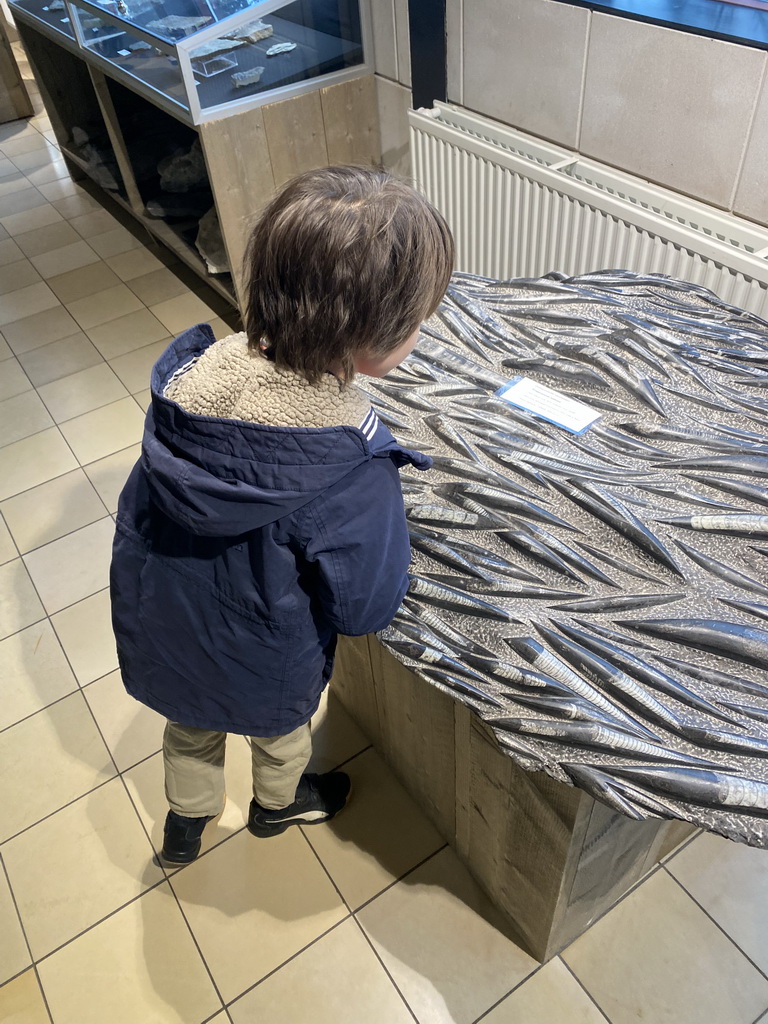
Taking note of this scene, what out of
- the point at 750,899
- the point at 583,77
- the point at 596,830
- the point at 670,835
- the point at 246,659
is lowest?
the point at 750,899

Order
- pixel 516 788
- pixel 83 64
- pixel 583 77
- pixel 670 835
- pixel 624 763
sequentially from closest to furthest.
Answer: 1. pixel 624 763
2. pixel 516 788
3. pixel 670 835
4. pixel 583 77
5. pixel 83 64

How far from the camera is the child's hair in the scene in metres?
0.80

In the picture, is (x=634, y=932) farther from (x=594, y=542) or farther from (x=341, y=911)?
Answer: (x=594, y=542)

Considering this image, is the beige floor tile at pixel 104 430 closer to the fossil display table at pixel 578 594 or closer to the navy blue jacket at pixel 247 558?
the fossil display table at pixel 578 594

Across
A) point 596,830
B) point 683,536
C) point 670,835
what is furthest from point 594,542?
point 670,835

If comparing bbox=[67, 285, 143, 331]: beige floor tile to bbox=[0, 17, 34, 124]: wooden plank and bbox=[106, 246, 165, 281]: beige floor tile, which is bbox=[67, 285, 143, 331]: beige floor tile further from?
bbox=[0, 17, 34, 124]: wooden plank

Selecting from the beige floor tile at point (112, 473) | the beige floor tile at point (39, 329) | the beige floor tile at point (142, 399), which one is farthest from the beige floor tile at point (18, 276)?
the beige floor tile at point (112, 473)

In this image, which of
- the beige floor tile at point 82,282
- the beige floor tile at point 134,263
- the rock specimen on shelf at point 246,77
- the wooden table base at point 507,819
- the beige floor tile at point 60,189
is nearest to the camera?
the wooden table base at point 507,819

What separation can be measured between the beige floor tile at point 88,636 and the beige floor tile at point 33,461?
63 centimetres

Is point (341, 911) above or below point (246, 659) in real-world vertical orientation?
below

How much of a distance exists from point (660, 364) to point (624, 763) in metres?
0.80

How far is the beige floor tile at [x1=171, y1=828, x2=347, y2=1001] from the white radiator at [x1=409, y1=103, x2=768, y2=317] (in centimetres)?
157

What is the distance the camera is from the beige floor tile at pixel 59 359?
3.07m

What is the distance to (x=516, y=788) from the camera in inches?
47.6
